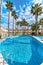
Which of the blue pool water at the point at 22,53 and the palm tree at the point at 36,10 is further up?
Answer: the palm tree at the point at 36,10

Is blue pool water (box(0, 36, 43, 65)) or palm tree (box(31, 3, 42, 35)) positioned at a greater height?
palm tree (box(31, 3, 42, 35))

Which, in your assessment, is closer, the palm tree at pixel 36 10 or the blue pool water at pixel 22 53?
the blue pool water at pixel 22 53

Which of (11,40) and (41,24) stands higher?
(41,24)

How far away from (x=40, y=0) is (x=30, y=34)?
122 inches

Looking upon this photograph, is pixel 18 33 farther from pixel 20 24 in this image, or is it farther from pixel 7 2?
pixel 7 2

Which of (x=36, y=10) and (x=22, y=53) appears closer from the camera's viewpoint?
(x=22, y=53)

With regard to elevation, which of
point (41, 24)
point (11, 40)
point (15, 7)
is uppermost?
point (15, 7)

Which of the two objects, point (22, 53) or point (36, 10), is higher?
point (36, 10)

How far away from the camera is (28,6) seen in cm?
1071

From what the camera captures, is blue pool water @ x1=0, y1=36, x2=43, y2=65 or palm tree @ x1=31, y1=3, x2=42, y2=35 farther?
palm tree @ x1=31, y1=3, x2=42, y2=35

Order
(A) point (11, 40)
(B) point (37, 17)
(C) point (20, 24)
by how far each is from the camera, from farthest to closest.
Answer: (B) point (37, 17)
(C) point (20, 24)
(A) point (11, 40)

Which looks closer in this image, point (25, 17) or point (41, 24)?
point (25, 17)

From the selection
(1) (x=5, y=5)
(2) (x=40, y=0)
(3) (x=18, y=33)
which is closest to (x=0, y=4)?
(1) (x=5, y=5)

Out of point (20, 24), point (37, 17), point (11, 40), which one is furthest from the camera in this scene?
point (37, 17)
